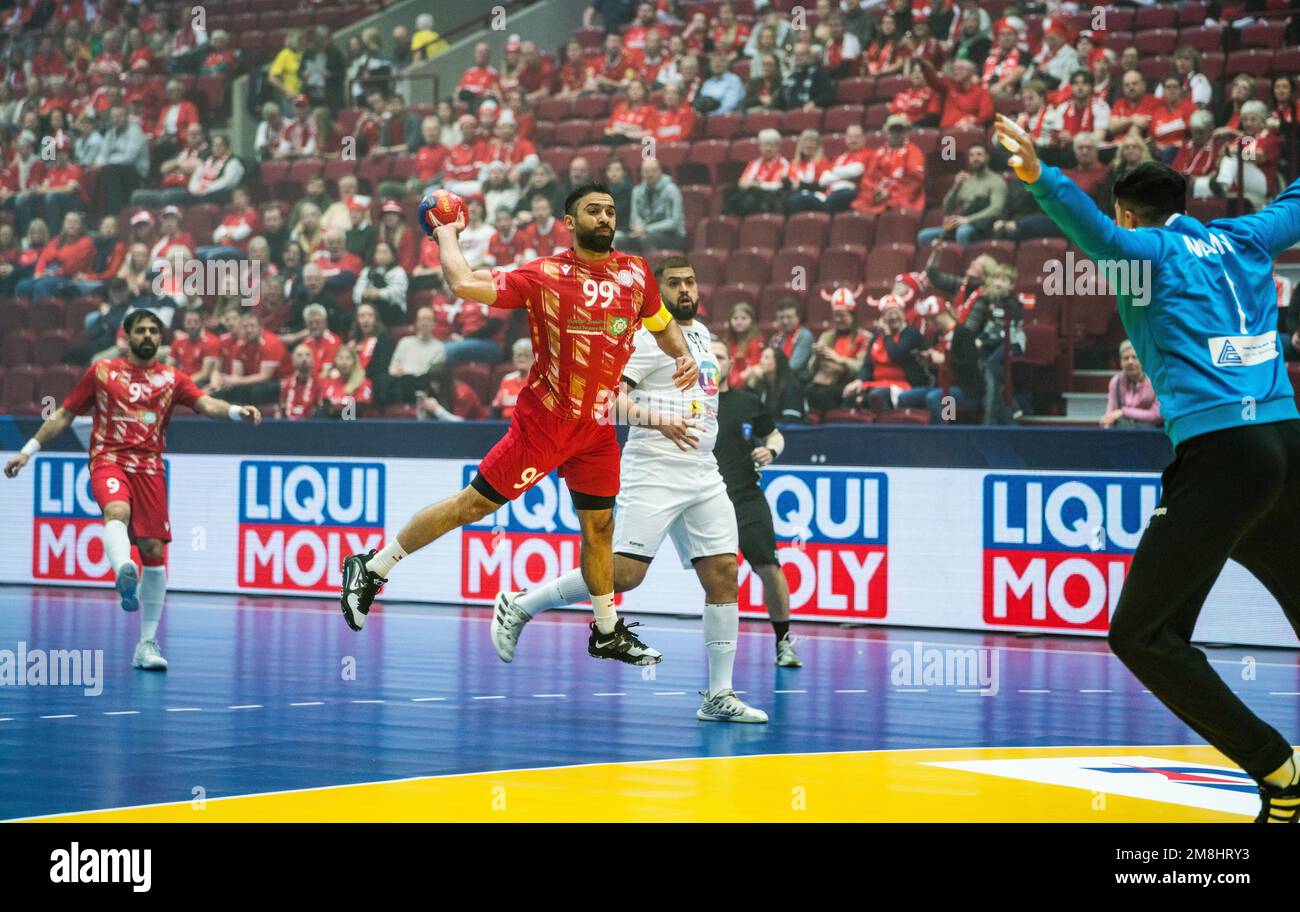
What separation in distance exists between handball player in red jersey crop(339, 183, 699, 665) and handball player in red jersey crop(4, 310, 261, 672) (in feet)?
11.7

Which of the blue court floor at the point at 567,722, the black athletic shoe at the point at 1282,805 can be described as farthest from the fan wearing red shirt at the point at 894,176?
the black athletic shoe at the point at 1282,805

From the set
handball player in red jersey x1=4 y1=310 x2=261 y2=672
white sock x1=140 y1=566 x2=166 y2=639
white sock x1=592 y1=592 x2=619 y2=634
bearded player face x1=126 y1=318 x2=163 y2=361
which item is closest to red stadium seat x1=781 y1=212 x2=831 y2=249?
handball player in red jersey x1=4 y1=310 x2=261 y2=672

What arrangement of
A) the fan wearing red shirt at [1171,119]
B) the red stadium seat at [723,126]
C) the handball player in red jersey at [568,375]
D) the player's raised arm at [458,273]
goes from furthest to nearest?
the red stadium seat at [723,126] → the fan wearing red shirt at [1171,119] → the handball player in red jersey at [568,375] → the player's raised arm at [458,273]

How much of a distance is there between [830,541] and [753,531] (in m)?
2.83

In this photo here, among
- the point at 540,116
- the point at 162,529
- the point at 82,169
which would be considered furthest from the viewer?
the point at 82,169

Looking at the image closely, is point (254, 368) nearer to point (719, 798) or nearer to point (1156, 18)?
point (1156, 18)

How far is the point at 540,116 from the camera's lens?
20.8m

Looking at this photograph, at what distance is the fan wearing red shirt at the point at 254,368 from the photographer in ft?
61.9

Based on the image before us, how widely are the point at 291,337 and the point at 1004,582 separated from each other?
29.4ft

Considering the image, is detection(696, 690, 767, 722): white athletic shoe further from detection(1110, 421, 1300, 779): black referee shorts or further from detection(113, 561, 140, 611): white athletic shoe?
detection(113, 561, 140, 611): white athletic shoe

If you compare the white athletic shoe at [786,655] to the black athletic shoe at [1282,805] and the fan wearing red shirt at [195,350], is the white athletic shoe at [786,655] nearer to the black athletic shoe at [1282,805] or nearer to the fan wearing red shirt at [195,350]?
the black athletic shoe at [1282,805]

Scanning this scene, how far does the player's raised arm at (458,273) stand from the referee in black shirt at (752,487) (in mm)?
4167

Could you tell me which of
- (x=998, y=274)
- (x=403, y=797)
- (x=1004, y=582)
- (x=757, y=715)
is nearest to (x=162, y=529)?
(x=757, y=715)

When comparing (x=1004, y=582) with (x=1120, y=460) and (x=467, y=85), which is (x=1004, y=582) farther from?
(x=467, y=85)
